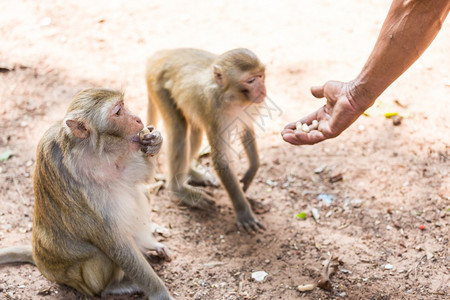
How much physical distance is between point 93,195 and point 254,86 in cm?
189

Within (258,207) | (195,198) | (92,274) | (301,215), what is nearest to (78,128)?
(92,274)

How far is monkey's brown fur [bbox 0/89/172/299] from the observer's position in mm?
3814

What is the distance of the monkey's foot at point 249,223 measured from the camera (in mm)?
5430

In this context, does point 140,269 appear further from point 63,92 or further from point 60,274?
point 63,92

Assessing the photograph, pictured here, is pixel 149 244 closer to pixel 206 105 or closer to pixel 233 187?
pixel 233 187

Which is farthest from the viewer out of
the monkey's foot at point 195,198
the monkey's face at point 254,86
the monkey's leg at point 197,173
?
the monkey's leg at point 197,173

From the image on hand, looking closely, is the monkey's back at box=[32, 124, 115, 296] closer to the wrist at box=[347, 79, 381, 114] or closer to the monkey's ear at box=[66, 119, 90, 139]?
the monkey's ear at box=[66, 119, 90, 139]


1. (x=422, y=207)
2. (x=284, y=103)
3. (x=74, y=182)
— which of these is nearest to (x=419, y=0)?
(x=422, y=207)

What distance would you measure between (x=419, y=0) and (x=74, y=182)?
104 inches

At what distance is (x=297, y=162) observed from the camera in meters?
6.16

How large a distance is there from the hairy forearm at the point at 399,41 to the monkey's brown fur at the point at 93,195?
159 cm

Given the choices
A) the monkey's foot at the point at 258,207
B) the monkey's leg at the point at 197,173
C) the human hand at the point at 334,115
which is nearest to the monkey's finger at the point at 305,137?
the human hand at the point at 334,115

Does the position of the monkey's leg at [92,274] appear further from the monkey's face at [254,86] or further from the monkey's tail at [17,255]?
the monkey's face at [254,86]

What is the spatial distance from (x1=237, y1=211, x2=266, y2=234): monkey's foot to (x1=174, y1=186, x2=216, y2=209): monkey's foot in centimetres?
46
